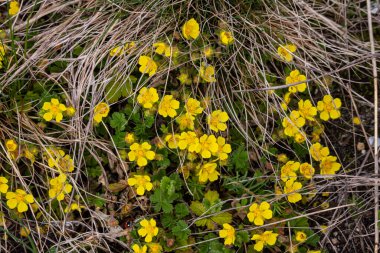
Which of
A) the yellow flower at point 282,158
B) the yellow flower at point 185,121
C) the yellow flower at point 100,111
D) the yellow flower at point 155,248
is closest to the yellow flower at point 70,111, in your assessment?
the yellow flower at point 100,111

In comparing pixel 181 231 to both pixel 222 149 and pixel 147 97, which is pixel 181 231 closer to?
pixel 222 149

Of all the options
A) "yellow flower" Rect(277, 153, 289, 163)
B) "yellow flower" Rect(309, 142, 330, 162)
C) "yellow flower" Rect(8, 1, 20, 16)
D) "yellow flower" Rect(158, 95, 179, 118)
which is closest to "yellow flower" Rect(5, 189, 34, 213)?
"yellow flower" Rect(158, 95, 179, 118)

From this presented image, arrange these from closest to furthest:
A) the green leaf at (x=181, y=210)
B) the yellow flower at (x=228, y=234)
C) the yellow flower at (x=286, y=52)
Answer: the yellow flower at (x=228, y=234), the green leaf at (x=181, y=210), the yellow flower at (x=286, y=52)

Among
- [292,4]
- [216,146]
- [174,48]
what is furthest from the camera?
[292,4]

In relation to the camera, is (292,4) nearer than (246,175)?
No

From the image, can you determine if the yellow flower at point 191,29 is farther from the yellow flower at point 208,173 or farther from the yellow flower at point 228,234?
the yellow flower at point 228,234

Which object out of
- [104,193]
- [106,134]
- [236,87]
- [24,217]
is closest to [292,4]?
[236,87]

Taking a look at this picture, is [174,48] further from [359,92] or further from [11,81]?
[359,92]
